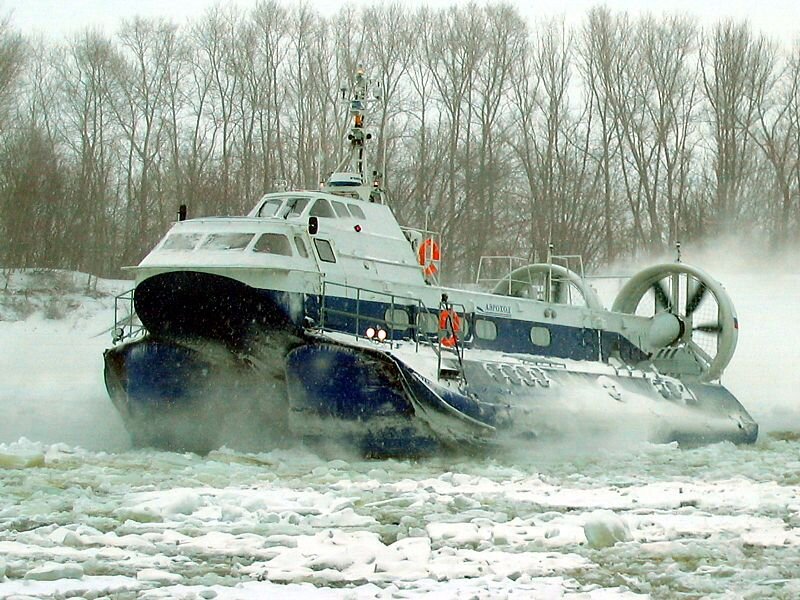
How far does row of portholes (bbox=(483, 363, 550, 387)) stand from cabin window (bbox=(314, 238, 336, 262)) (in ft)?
7.36

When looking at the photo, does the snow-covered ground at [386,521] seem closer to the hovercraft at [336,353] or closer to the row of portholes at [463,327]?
the hovercraft at [336,353]

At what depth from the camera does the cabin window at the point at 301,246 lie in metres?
12.9

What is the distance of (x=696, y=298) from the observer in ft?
59.6

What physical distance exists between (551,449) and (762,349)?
1610 centimetres

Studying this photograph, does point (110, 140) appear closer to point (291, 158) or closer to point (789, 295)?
point (291, 158)

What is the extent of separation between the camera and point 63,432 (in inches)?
560

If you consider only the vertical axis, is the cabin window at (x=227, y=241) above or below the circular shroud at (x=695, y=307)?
above

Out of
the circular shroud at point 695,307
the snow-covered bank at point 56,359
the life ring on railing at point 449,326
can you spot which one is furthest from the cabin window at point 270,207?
the circular shroud at point 695,307

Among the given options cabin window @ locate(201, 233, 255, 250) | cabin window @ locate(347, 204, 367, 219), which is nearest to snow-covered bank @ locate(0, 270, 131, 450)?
cabin window @ locate(201, 233, 255, 250)

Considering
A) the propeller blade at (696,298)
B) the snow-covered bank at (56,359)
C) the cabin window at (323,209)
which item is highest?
the cabin window at (323,209)

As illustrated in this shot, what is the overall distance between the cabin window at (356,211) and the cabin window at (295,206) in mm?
668

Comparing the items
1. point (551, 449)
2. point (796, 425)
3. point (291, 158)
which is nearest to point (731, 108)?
point (291, 158)

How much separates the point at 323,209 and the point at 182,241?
1.83 metres

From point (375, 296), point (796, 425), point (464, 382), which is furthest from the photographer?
point (796, 425)
